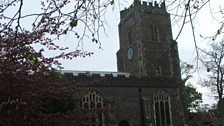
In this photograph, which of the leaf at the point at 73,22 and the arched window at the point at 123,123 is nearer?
the leaf at the point at 73,22

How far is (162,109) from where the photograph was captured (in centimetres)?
3166

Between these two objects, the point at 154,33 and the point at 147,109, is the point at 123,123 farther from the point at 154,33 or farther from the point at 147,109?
the point at 154,33

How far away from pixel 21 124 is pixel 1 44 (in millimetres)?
2086

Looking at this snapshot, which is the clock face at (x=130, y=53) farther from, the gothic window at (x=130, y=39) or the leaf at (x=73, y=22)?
the leaf at (x=73, y=22)

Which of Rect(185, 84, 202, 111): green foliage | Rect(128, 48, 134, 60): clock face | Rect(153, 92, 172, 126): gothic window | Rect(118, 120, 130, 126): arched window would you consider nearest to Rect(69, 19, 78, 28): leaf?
Rect(118, 120, 130, 126): arched window

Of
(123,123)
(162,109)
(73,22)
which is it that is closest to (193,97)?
(162,109)

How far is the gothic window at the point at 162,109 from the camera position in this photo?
102 ft

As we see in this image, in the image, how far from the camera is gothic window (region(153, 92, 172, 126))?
102ft

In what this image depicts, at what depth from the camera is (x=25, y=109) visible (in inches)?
400

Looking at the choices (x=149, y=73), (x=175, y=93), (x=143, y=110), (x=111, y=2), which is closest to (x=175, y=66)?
(x=149, y=73)

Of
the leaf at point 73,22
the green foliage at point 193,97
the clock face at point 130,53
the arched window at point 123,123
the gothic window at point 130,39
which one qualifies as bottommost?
the arched window at point 123,123

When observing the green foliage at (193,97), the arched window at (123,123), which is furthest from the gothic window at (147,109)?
the green foliage at (193,97)

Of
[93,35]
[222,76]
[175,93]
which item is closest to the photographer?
[93,35]

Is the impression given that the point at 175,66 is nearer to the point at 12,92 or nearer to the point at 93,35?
the point at 12,92
